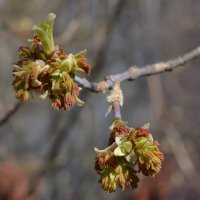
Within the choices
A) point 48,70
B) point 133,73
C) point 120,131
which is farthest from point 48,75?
point 133,73

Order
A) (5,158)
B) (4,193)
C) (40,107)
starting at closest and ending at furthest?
(4,193), (5,158), (40,107)

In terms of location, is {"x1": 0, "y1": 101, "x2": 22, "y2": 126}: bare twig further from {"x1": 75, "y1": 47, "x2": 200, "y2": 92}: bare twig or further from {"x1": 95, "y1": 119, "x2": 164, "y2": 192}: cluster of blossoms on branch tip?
{"x1": 95, "y1": 119, "x2": 164, "y2": 192}: cluster of blossoms on branch tip

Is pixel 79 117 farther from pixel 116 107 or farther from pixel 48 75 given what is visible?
pixel 48 75

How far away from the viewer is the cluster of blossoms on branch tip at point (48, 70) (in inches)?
59.5

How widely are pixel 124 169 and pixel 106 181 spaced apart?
0.08 metres

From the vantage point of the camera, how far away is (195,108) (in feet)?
39.1

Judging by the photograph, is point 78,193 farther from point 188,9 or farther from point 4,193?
point 188,9

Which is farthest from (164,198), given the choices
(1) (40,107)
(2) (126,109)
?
(2) (126,109)

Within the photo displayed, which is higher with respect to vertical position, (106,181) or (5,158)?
(5,158)

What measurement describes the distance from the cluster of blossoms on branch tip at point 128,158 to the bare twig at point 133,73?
7.6 inches

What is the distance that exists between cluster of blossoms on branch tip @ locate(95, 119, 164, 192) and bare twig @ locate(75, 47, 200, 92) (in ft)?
0.63

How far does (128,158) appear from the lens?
154 centimetres

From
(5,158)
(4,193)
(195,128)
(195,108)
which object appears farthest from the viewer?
(195,108)

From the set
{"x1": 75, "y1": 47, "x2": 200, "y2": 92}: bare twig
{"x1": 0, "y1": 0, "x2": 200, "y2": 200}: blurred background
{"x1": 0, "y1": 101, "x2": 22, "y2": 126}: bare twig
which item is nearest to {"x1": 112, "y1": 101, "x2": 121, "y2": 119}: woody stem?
{"x1": 75, "y1": 47, "x2": 200, "y2": 92}: bare twig
